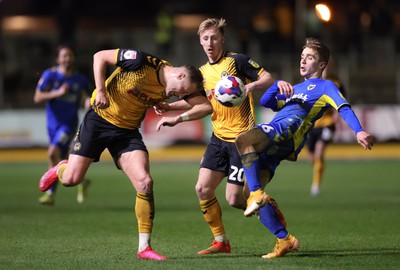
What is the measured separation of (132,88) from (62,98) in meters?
6.40

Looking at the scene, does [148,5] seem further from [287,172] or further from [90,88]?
[90,88]

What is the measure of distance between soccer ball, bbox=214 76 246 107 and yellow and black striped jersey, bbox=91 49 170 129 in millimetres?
636

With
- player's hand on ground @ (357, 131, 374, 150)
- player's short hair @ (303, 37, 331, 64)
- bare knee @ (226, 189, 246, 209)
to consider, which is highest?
player's short hair @ (303, 37, 331, 64)

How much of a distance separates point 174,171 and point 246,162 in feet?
43.5

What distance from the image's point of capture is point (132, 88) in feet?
29.2

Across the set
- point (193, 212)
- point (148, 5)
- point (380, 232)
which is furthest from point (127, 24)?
point (380, 232)

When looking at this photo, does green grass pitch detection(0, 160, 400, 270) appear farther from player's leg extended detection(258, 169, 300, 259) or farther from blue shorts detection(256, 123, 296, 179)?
blue shorts detection(256, 123, 296, 179)

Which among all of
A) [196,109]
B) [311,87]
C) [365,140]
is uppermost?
[311,87]

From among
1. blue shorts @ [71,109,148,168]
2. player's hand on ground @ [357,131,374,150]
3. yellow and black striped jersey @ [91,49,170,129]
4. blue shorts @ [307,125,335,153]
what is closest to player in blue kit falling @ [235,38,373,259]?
player's hand on ground @ [357,131,374,150]

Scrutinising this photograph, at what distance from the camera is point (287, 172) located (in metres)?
21.3

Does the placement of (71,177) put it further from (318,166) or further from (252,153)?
(318,166)

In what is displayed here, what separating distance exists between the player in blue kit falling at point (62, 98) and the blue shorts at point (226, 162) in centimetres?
557

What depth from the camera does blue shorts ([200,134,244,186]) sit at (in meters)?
9.41

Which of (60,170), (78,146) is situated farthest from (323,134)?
(78,146)
